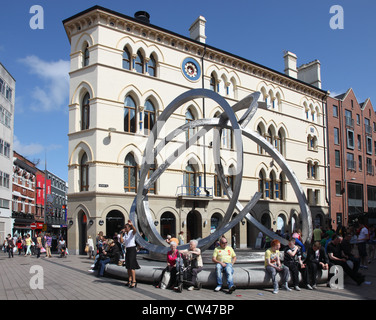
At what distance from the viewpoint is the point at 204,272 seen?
37.7 feet

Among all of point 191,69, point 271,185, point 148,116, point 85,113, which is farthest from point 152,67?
point 271,185

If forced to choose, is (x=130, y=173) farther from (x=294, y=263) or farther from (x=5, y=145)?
(x=5, y=145)

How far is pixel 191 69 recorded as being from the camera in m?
33.2

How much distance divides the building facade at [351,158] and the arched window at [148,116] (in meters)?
24.5

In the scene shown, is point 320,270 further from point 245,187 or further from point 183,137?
point 245,187

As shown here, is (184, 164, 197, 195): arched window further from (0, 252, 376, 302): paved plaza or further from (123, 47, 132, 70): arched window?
(0, 252, 376, 302): paved plaza

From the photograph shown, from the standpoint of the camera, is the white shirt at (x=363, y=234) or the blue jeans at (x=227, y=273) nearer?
the blue jeans at (x=227, y=273)

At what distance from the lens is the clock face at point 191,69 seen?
32688 millimetres

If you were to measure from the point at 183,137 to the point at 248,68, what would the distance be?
37.0 ft

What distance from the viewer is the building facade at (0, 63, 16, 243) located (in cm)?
4053

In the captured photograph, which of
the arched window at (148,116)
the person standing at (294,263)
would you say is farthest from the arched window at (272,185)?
the person standing at (294,263)

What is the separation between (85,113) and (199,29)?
1396 centimetres

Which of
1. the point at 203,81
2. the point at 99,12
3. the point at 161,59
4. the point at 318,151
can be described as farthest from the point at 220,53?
the point at 318,151
